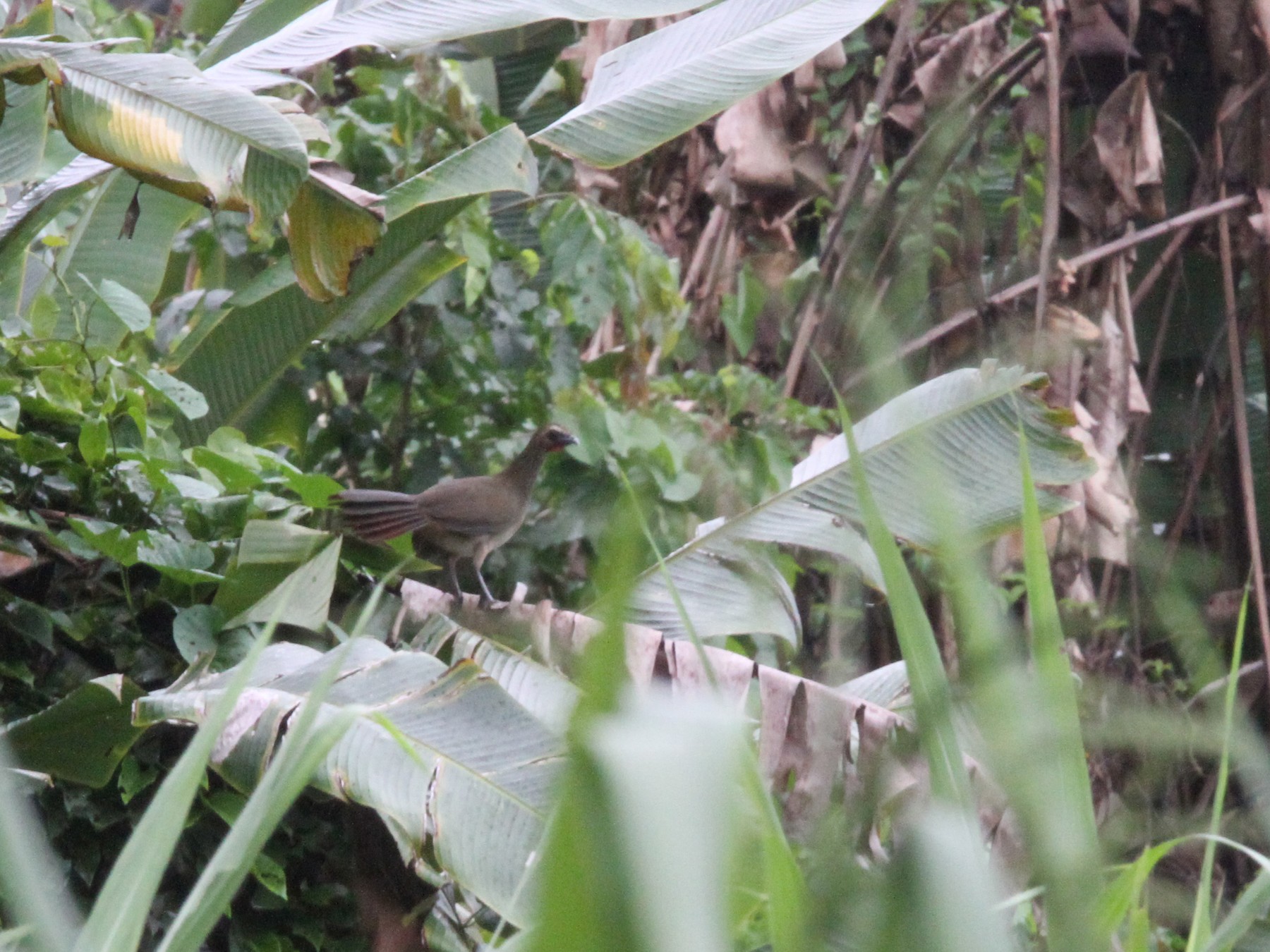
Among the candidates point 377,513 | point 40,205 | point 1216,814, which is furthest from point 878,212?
point 1216,814

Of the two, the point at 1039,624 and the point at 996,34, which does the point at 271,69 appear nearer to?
the point at 1039,624

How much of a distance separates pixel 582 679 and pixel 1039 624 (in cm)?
47

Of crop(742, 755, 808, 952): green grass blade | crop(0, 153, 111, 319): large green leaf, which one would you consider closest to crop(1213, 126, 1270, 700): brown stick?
crop(0, 153, 111, 319): large green leaf

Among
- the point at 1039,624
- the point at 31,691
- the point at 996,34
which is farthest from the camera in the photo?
the point at 996,34

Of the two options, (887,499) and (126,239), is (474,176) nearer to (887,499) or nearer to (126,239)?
(887,499)

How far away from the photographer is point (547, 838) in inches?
18.6

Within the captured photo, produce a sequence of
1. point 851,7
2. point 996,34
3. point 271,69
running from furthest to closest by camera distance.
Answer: point 996,34
point 851,7
point 271,69

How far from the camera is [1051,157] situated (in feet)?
12.6

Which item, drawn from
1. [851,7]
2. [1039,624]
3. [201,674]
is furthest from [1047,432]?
[1039,624]

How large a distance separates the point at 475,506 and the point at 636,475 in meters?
0.42

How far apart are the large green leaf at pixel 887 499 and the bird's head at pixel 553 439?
2.55ft

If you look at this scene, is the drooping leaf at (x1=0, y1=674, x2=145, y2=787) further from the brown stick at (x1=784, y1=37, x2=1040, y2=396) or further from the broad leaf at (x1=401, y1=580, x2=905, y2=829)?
the brown stick at (x1=784, y1=37, x2=1040, y2=396)

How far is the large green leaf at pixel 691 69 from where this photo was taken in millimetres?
2715

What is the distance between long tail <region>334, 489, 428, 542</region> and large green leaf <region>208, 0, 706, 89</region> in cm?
82
